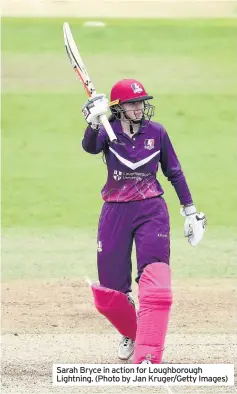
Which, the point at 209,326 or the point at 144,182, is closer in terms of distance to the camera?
the point at 144,182

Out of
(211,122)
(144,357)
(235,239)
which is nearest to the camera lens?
(144,357)

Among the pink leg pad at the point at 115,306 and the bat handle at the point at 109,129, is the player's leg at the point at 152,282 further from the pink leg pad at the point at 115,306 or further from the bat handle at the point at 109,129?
the bat handle at the point at 109,129

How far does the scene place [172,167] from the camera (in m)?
→ 9.03

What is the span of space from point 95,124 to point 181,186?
2.93 ft

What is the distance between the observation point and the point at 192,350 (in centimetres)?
962

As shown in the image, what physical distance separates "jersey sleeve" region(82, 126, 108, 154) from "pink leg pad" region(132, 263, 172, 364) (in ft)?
3.24

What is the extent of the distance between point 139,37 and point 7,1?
16.0 ft

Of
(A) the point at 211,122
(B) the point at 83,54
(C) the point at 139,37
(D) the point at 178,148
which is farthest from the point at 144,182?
(C) the point at 139,37

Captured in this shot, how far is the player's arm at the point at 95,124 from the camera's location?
28.1 ft

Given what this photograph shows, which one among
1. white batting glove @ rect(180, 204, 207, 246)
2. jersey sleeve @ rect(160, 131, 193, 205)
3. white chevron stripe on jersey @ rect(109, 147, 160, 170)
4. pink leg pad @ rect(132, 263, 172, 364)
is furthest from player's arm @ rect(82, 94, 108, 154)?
pink leg pad @ rect(132, 263, 172, 364)

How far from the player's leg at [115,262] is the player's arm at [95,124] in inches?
18.0

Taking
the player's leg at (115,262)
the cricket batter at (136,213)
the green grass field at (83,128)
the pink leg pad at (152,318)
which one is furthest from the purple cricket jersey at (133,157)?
the green grass field at (83,128)

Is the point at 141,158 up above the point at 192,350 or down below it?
above

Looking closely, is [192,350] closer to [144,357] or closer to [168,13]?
[144,357]
